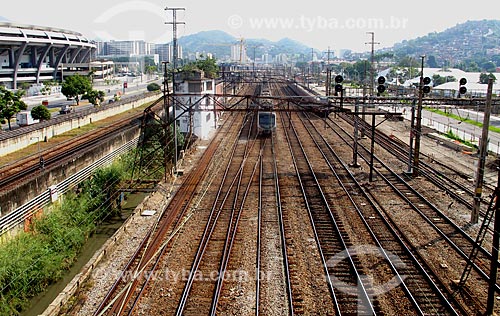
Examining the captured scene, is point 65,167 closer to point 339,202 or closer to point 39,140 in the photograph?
point 39,140

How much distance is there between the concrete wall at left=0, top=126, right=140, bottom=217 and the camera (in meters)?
12.6

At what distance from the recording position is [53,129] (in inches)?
958

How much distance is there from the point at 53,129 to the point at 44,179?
416 inches

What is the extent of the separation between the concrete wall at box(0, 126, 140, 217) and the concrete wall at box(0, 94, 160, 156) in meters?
3.81

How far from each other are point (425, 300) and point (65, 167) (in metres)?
12.0

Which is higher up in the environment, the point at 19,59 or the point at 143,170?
the point at 19,59

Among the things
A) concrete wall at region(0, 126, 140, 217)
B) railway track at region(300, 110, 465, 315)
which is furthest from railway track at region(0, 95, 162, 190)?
railway track at region(300, 110, 465, 315)

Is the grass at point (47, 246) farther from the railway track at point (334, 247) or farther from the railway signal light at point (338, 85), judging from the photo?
the railway signal light at point (338, 85)

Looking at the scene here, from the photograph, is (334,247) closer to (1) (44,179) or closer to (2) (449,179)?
(2) (449,179)

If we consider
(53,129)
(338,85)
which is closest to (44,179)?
(338,85)

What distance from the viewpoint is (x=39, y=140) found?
74.0 ft

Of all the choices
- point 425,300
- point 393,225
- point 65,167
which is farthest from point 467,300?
point 65,167

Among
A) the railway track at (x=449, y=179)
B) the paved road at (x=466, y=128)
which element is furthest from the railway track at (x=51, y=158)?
the paved road at (x=466, y=128)

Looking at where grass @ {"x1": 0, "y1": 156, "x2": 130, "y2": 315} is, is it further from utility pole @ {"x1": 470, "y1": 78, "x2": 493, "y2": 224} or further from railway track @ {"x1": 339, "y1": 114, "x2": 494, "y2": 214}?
railway track @ {"x1": 339, "y1": 114, "x2": 494, "y2": 214}
